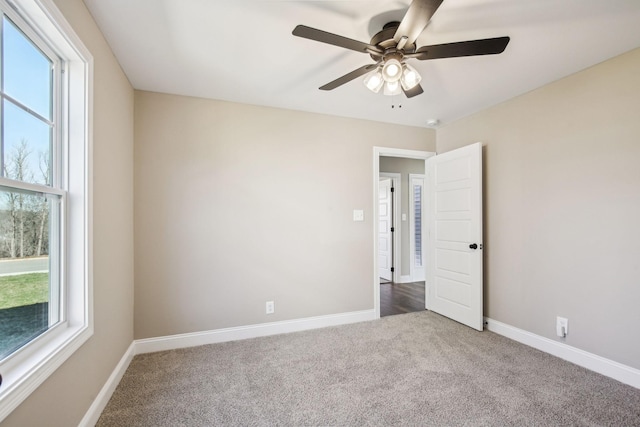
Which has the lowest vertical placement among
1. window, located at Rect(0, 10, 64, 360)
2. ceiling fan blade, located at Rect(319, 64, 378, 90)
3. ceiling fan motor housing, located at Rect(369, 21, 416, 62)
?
window, located at Rect(0, 10, 64, 360)

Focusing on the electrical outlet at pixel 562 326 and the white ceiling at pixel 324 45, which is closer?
the white ceiling at pixel 324 45

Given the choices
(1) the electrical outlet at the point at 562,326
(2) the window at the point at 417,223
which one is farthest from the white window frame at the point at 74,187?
(2) the window at the point at 417,223

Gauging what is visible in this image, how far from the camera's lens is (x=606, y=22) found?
69.5 inches

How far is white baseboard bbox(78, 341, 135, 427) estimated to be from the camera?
63.7 inches

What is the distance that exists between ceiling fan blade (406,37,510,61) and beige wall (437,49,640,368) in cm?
148

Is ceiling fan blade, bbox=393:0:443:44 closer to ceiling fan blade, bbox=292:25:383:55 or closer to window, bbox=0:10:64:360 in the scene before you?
ceiling fan blade, bbox=292:25:383:55

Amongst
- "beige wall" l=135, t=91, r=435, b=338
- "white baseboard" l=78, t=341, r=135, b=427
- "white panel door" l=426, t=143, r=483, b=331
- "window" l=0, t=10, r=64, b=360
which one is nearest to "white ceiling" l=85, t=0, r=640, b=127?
"beige wall" l=135, t=91, r=435, b=338

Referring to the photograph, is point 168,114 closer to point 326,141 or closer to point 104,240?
point 104,240

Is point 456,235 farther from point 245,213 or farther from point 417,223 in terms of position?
point 245,213

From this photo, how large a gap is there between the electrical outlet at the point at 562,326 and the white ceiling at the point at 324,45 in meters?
2.11

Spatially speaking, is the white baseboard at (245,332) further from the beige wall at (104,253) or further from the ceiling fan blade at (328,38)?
the ceiling fan blade at (328,38)

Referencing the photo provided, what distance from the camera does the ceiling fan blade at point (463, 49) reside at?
146 centimetres

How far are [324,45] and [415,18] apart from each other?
816mm

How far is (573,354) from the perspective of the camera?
239 cm
